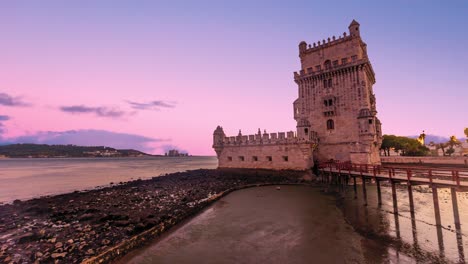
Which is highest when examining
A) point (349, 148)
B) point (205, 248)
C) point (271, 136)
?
point (271, 136)

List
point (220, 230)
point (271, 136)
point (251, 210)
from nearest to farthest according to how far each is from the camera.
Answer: point (220, 230) → point (251, 210) → point (271, 136)

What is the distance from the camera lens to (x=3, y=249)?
10.0 meters

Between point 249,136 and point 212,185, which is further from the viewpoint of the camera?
point 249,136

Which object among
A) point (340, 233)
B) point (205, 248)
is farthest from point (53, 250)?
point (340, 233)

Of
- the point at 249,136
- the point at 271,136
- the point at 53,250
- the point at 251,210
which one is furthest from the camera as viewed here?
the point at 249,136

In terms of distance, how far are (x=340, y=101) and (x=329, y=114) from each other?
7.05 ft

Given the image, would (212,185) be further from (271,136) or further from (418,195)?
(418,195)

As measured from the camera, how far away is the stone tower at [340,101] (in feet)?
87.5

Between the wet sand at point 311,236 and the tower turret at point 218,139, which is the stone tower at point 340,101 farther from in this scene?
the tower turret at point 218,139

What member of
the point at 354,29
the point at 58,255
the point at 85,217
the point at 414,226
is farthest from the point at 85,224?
the point at 354,29

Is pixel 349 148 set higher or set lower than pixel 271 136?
lower

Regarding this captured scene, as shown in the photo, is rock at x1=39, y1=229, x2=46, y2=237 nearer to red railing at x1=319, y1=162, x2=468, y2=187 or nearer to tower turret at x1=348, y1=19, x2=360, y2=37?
red railing at x1=319, y1=162, x2=468, y2=187

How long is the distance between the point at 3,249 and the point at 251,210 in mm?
13466

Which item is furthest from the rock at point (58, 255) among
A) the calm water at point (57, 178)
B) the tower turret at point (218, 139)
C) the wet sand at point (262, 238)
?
the tower turret at point (218, 139)
